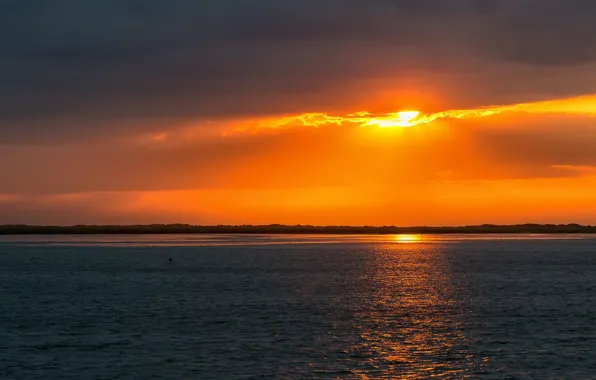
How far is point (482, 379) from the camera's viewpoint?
40.3 m

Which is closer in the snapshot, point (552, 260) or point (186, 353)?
point (186, 353)

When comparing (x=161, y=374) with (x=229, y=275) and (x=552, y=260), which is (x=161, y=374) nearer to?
(x=229, y=275)

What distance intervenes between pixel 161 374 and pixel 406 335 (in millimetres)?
17701

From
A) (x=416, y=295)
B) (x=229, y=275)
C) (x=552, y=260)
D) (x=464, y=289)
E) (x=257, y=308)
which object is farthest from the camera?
(x=552, y=260)

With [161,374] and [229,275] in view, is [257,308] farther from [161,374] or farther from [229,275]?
[229,275]

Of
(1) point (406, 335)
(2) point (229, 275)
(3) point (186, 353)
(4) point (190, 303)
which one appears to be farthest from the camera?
(2) point (229, 275)

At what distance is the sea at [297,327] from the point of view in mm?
42969

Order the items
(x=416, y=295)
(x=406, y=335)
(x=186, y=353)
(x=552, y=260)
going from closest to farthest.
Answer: (x=186, y=353)
(x=406, y=335)
(x=416, y=295)
(x=552, y=260)

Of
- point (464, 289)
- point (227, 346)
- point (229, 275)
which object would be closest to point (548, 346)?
point (227, 346)

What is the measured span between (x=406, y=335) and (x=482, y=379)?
43.4ft

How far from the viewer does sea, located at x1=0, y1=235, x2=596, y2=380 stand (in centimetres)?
4297

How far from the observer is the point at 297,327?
5709 centimetres

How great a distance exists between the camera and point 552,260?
151375 millimetres

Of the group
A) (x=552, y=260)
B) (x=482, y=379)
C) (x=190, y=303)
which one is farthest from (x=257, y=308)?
(x=552, y=260)
